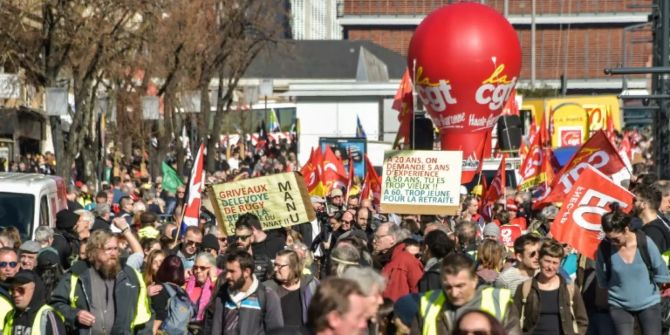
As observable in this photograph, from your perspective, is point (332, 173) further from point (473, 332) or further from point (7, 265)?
point (473, 332)

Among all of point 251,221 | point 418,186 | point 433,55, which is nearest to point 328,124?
point 433,55

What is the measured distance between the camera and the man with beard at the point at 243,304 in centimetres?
1061

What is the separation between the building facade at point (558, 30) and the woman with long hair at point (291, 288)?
91.4 meters

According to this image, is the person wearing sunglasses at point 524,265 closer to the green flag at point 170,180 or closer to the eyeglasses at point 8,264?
the eyeglasses at point 8,264

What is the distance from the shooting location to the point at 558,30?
347 feet

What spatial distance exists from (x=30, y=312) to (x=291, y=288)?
6.89 ft

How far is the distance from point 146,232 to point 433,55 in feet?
56.6

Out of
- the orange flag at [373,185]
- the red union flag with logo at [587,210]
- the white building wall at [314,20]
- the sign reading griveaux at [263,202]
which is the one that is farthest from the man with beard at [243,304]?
the white building wall at [314,20]

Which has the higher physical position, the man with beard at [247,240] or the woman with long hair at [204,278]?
the man with beard at [247,240]

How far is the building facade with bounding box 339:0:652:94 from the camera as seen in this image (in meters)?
104

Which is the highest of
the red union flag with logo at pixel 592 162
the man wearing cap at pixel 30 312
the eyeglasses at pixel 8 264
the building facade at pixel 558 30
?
the building facade at pixel 558 30

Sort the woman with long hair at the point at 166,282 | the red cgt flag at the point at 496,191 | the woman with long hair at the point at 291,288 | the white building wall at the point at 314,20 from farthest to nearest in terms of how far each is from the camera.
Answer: the white building wall at the point at 314,20 < the red cgt flag at the point at 496,191 < the woman with long hair at the point at 166,282 < the woman with long hair at the point at 291,288

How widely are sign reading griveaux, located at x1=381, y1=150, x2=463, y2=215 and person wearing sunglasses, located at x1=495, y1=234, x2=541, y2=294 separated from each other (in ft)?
23.3

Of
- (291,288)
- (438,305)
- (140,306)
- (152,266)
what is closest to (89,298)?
(140,306)
